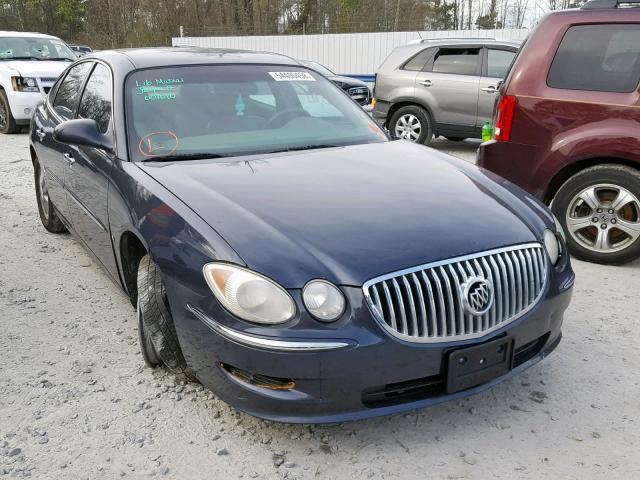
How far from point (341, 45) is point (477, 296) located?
73.0 ft

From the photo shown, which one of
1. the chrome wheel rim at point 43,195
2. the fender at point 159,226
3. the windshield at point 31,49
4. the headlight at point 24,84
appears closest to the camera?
the fender at point 159,226

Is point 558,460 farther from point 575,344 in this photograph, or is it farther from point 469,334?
point 575,344

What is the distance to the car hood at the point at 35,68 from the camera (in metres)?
11.2

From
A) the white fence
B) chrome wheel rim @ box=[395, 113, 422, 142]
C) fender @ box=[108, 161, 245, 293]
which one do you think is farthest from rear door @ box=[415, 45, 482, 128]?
the white fence

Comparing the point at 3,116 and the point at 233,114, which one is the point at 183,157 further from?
the point at 3,116

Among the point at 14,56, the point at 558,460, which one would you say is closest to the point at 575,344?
the point at 558,460

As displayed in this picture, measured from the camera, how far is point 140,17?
36594 mm

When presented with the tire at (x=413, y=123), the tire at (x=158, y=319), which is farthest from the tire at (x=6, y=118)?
the tire at (x=158, y=319)

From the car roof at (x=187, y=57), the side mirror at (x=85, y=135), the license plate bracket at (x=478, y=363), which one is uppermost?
the car roof at (x=187, y=57)

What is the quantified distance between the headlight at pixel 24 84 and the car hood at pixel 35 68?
0.09 m

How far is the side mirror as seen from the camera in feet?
11.1

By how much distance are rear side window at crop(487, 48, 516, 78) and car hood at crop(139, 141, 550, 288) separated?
6161 mm

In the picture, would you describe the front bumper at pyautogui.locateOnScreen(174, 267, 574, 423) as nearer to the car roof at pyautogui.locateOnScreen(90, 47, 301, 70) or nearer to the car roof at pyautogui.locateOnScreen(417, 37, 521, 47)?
the car roof at pyautogui.locateOnScreen(90, 47, 301, 70)

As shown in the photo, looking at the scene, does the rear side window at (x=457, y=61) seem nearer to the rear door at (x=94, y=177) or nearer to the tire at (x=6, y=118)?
the rear door at (x=94, y=177)
